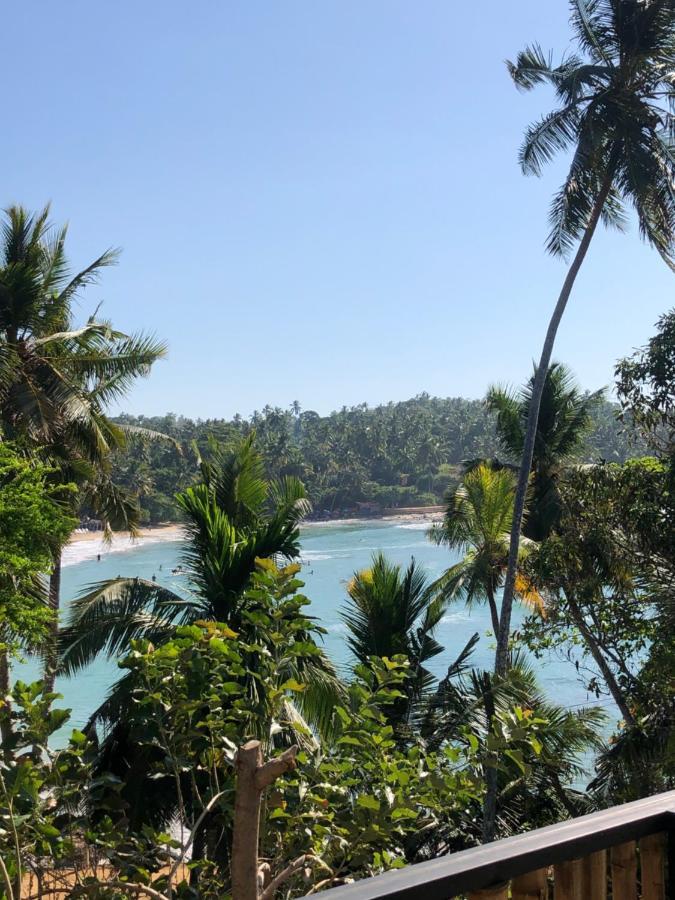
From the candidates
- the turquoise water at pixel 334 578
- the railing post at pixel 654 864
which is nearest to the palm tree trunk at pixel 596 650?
the turquoise water at pixel 334 578

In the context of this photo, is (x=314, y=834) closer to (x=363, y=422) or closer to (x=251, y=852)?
(x=251, y=852)

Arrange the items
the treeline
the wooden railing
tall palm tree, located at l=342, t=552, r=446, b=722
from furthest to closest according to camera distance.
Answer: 1. the treeline
2. tall palm tree, located at l=342, t=552, r=446, b=722
3. the wooden railing

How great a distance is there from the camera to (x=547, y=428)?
14398 millimetres

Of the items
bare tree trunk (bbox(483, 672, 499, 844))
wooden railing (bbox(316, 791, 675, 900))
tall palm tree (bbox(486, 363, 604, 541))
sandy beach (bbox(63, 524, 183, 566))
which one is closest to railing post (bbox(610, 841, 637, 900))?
wooden railing (bbox(316, 791, 675, 900))

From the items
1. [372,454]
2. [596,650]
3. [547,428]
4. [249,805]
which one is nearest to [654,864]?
[249,805]

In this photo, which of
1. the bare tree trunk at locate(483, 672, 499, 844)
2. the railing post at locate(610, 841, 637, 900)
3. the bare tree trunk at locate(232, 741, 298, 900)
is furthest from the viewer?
the bare tree trunk at locate(483, 672, 499, 844)

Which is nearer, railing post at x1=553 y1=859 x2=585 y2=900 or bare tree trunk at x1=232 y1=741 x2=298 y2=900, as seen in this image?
railing post at x1=553 y1=859 x2=585 y2=900

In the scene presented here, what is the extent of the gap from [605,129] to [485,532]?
5927 millimetres

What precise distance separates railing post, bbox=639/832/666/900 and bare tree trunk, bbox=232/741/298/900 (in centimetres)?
78

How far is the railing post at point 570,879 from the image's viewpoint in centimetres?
132

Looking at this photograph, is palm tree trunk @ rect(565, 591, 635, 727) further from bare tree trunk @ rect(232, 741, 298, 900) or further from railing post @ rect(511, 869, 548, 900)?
railing post @ rect(511, 869, 548, 900)

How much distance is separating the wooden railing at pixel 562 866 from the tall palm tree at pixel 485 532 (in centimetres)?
1055

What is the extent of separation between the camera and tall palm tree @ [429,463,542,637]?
41.4 feet

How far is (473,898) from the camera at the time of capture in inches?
46.9
